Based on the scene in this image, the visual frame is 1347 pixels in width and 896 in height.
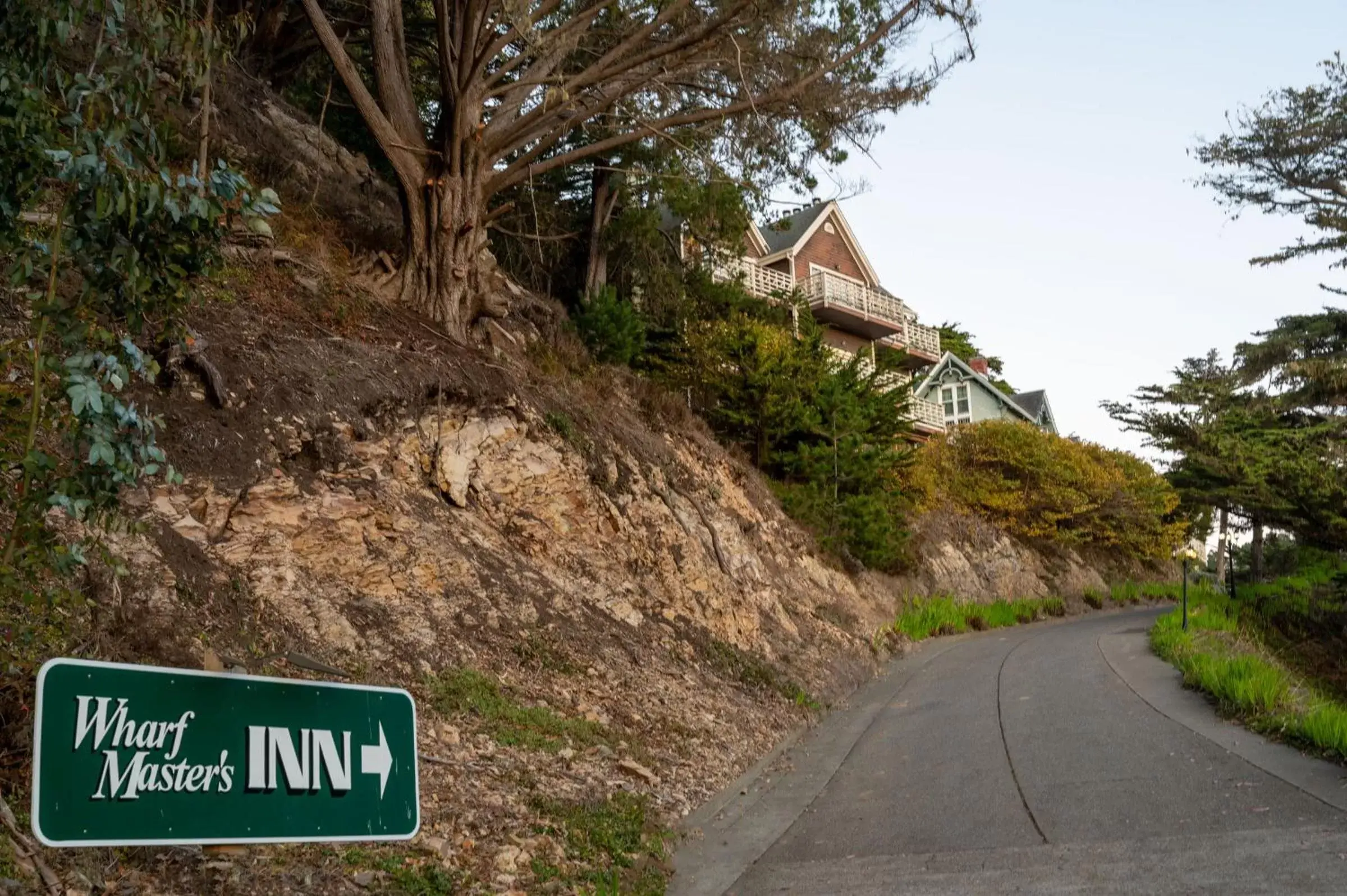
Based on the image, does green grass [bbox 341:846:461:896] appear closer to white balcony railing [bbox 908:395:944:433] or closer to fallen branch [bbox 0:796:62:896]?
fallen branch [bbox 0:796:62:896]

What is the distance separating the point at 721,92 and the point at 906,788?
11670mm

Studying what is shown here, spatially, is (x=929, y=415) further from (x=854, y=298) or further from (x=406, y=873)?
(x=406, y=873)

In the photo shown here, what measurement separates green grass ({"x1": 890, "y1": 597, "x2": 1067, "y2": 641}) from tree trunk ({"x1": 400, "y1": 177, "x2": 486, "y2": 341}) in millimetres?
12301

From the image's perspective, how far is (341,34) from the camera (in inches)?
871

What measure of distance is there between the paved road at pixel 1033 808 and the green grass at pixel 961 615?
9.48 metres

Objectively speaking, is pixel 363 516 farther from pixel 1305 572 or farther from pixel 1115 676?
pixel 1305 572

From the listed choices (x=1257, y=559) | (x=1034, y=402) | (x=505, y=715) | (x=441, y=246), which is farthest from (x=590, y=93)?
(x=1034, y=402)

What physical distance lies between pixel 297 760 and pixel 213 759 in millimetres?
280

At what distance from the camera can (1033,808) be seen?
968 cm

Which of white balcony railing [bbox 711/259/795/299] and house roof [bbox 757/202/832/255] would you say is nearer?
white balcony railing [bbox 711/259/795/299]

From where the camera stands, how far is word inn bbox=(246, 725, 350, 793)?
340cm

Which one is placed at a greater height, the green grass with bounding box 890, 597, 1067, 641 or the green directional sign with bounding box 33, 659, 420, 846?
the green directional sign with bounding box 33, 659, 420, 846

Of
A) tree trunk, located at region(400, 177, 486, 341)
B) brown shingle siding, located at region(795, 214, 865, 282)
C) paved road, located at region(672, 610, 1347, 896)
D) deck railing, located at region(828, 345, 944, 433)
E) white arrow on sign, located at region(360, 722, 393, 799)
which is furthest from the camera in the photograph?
brown shingle siding, located at region(795, 214, 865, 282)

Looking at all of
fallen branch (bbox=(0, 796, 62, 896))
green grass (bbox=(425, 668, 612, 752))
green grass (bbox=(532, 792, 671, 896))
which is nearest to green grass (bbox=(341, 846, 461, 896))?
green grass (bbox=(532, 792, 671, 896))
